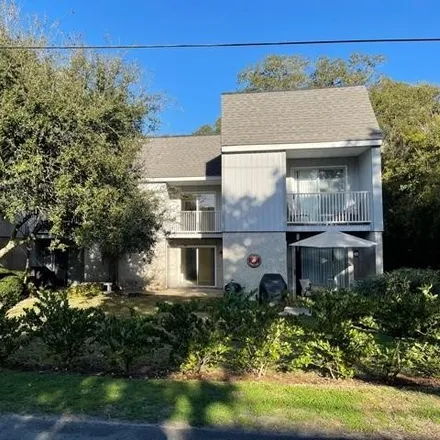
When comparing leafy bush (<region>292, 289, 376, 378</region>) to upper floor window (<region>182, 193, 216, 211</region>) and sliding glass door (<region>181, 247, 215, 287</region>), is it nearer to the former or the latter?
upper floor window (<region>182, 193, 216, 211</region>)

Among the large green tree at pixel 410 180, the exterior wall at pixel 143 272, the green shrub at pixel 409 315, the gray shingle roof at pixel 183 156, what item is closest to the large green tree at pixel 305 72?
the large green tree at pixel 410 180

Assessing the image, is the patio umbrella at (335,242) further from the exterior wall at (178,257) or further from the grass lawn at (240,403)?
the grass lawn at (240,403)

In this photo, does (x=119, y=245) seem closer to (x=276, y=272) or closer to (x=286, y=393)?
(x=276, y=272)

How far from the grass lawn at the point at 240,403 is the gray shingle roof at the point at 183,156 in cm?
1547

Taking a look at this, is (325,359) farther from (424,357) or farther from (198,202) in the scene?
(198,202)

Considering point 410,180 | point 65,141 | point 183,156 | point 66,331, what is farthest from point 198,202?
point 66,331

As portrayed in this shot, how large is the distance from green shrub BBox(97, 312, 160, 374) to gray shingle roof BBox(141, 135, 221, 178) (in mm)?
14486

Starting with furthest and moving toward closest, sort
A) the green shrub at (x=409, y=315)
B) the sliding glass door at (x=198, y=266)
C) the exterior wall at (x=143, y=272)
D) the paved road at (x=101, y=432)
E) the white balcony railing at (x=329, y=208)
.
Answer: the sliding glass door at (x=198, y=266), the exterior wall at (x=143, y=272), the white balcony railing at (x=329, y=208), the green shrub at (x=409, y=315), the paved road at (x=101, y=432)

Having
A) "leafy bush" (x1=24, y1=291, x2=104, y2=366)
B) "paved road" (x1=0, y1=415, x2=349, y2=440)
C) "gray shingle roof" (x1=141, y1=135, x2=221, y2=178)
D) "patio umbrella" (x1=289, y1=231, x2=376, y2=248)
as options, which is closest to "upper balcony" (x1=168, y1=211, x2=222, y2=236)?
"gray shingle roof" (x1=141, y1=135, x2=221, y2=178)

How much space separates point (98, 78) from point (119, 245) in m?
4.98

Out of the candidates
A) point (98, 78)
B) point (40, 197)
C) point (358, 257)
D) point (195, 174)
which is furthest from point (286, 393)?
point (195, 174)

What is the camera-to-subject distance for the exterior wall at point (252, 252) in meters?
17.5

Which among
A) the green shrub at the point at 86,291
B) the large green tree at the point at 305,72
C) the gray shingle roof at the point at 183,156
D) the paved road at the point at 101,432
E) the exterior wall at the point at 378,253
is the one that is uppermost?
the large green tree at the point at 305,72

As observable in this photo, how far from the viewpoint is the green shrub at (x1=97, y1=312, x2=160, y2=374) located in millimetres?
6262
